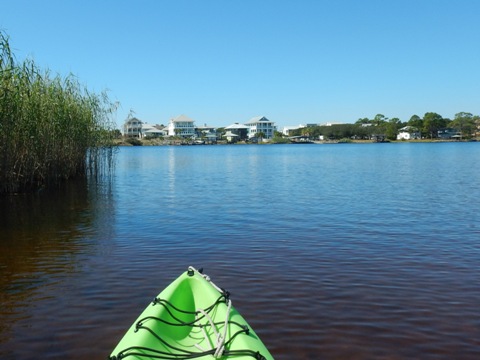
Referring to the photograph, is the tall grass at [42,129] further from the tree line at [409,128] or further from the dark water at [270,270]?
the tree line at [409,128]

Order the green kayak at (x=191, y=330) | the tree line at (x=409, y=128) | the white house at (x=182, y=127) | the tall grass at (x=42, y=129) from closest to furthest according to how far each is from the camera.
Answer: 1. the green kayak at (x=191, y=330)
2. the tall grass at (x=42, y=129)
3. the tree line at (x=409, y=128)
4. the white house at (x=182, y=127)

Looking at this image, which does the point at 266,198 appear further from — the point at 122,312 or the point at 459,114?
the point at 459,114

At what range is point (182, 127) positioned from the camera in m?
167

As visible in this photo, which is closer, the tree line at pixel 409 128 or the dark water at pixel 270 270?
the dark water at pixel 270 270

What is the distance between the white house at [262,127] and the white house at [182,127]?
23400 mm

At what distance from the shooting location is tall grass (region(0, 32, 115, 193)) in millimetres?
15539

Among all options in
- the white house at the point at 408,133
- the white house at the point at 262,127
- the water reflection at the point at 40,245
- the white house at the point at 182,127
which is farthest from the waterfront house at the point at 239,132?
the water reflection at the point at 40,245

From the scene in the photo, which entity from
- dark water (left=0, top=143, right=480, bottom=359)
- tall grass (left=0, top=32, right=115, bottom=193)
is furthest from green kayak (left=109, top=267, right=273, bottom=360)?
tall grass (left=0, top=32, right=115, bottom=193)

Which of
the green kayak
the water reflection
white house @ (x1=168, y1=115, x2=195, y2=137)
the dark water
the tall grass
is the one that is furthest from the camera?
white house @ (x1=168, y1=115, x2=195, y2=137)

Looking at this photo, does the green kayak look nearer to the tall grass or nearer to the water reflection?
the water reflection

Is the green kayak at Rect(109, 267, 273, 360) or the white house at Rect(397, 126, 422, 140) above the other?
the white house at Rect(397, 126, 422, 140)

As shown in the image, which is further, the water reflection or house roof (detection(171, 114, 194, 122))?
house roof (detection(171, 114, 194, 122))

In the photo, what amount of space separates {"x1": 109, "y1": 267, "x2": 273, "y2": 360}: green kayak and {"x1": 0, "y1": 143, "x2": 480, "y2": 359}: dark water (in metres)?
0.95

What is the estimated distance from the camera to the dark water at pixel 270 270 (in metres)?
5.84
